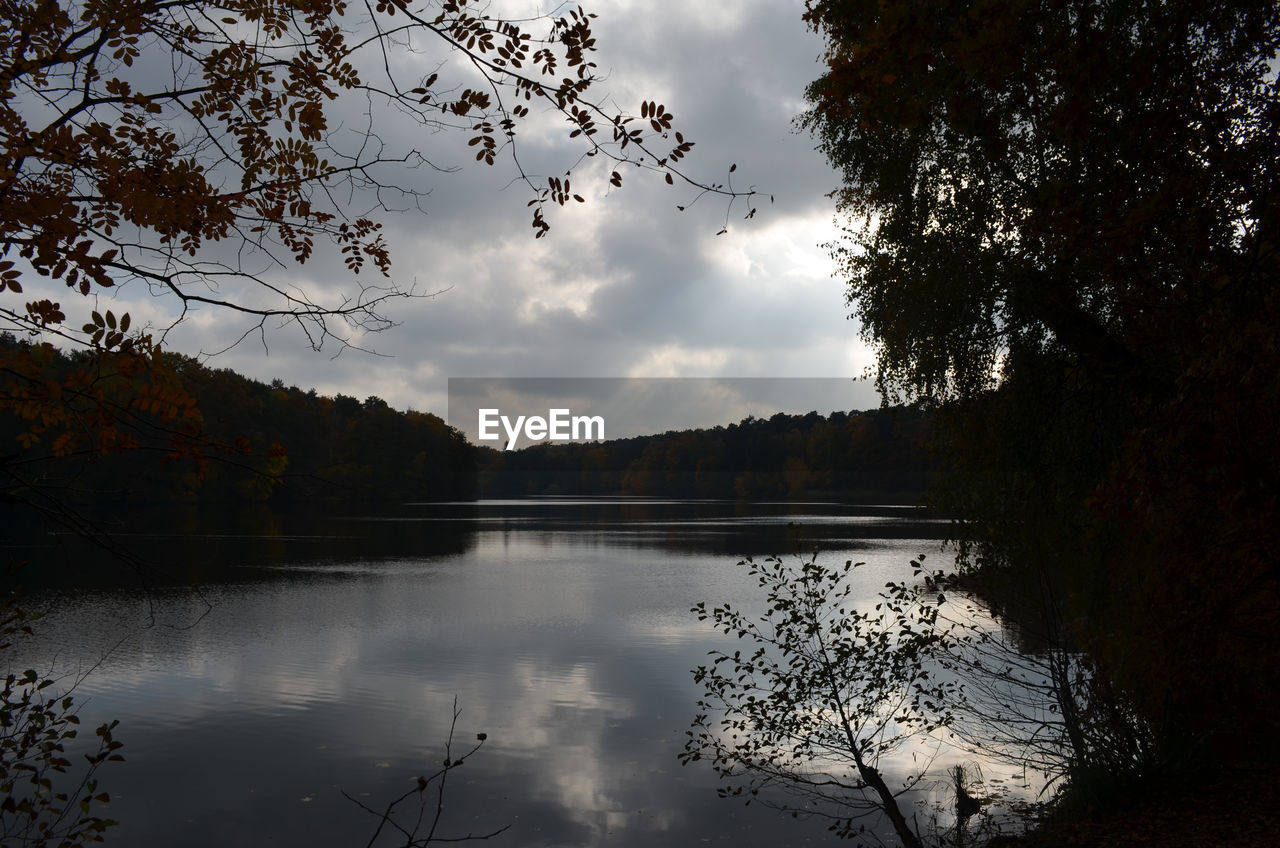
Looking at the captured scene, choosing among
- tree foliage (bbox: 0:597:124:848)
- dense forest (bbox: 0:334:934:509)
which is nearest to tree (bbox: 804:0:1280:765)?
tree foliage (bbox: 0:597:124:848)

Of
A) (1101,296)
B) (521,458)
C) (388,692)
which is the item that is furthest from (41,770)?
(521,458)

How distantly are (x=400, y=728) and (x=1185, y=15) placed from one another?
453 inches

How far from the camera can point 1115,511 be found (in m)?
8.46

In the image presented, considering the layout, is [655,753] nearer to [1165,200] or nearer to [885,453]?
[1165,200]

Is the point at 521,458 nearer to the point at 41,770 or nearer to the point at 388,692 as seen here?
the point at 388,692

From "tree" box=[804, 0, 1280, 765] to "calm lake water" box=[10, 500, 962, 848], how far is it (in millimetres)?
4099

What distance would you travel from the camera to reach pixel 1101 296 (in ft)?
29.5

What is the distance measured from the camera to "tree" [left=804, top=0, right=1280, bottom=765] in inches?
204

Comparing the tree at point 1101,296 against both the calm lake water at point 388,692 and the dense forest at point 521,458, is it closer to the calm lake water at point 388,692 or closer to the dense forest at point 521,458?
the calm lake water at point 388,692

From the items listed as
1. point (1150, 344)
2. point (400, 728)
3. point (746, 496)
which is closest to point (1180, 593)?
point (1150, 344)

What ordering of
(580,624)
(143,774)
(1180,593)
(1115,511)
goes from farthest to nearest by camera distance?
(580,624), (143,774), (1115,511), (1180,593)

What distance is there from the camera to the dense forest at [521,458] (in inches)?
2808

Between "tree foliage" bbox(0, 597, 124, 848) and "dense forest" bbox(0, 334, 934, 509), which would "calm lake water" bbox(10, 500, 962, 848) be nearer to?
"tree foliage" bbox(0, 597, 124, 848)

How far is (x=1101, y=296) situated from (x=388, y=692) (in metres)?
11.4
